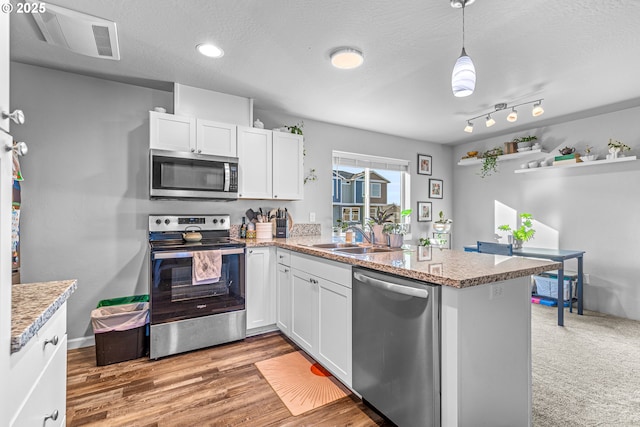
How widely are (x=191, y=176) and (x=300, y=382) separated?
2034mm

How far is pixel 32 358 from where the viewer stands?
38.5 inches

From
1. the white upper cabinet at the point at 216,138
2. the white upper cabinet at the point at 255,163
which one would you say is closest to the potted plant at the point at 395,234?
the white upper cabinet at the point at 255,163

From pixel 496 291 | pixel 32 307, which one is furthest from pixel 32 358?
pixel 496 291

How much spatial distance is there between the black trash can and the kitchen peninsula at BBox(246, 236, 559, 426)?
6.76ft

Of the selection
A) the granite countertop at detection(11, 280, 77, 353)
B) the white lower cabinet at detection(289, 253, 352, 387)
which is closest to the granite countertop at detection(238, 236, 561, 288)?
the white lower cabinet at detection(289, 253, 352, 387)

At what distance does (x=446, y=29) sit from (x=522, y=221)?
12.1 feet

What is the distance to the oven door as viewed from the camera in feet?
8.27

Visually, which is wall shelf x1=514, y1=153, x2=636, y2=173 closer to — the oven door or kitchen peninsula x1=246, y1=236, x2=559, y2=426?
kitchen peninsula x1=246, y1=236, x2=559, y2=426

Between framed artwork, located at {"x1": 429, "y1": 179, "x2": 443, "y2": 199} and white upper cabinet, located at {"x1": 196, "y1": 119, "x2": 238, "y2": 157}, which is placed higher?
white upper cabinet, located at {"x1": 196, "y1": 119, "x2": 238, "y2": 157}

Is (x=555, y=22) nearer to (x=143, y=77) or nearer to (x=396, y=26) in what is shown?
(x=396, y=26)

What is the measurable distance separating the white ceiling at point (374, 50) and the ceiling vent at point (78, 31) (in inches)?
2.4

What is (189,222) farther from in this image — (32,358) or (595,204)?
(595,204)

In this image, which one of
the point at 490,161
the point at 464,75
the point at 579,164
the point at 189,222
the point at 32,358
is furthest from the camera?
the point at 490,161

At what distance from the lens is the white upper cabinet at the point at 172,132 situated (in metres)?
2.78
